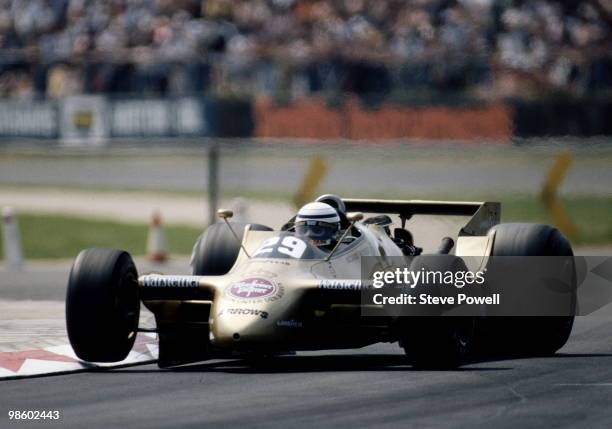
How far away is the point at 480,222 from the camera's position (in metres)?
12.8

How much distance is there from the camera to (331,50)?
28.1 meters

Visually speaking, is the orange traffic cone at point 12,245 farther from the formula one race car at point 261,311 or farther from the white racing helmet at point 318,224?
the white racing helmet at point 318,224

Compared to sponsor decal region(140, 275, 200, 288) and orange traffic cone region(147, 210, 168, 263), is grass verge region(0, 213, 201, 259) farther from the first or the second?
sponsor decal region(140, 275, 200, 288)

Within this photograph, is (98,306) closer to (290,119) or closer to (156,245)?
(156,245)

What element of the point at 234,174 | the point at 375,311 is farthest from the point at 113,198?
the point at 375,311

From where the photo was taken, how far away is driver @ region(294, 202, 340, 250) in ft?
37.2

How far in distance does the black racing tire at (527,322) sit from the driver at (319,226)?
146 cm

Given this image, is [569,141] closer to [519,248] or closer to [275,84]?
[275,84]

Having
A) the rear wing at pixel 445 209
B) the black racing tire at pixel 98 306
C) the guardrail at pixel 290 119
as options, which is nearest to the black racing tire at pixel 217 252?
the rear wing at pixel 445 209

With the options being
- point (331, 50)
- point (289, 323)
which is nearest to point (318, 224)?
point (289, 323)

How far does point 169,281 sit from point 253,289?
0.74 m

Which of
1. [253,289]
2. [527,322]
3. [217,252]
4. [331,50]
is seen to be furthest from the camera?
[331,50]

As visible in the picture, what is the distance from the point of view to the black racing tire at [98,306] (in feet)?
34.1

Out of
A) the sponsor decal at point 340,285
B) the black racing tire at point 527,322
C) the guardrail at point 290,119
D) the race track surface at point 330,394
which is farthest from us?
the guardrail at point 290,119
